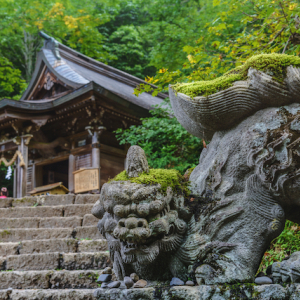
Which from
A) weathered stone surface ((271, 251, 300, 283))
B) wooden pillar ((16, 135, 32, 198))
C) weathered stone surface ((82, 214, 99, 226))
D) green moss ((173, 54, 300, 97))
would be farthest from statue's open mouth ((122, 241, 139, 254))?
wooden pillar ((16, 135, 32, 198))

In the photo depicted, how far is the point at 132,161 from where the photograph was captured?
2402mm

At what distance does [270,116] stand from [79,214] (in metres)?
4.35

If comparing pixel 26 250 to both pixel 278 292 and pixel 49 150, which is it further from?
pixel 49 150

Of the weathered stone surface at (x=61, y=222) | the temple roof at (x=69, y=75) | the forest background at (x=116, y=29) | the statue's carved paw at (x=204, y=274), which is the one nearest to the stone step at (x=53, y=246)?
the weathered stone surface at (x=61, y=222)

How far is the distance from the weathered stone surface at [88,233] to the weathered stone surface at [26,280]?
1103 millimetres

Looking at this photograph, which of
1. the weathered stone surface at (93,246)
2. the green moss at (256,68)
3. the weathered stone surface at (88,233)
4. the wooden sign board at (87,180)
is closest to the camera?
the green moss at (256,68)

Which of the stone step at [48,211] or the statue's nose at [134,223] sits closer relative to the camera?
the statue's nose at [134,223]

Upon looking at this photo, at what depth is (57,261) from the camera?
4.14m

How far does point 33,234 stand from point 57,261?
118 centimetres

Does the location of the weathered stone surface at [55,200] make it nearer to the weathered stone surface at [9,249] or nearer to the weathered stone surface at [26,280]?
the weathered stone surface at [9,249]

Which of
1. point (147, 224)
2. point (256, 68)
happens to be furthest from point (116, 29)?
point (147, 224)

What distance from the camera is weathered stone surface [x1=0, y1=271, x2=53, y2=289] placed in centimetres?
374

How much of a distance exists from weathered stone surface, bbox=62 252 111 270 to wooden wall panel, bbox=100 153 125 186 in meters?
6.27

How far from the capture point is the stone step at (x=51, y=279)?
3629 mm
